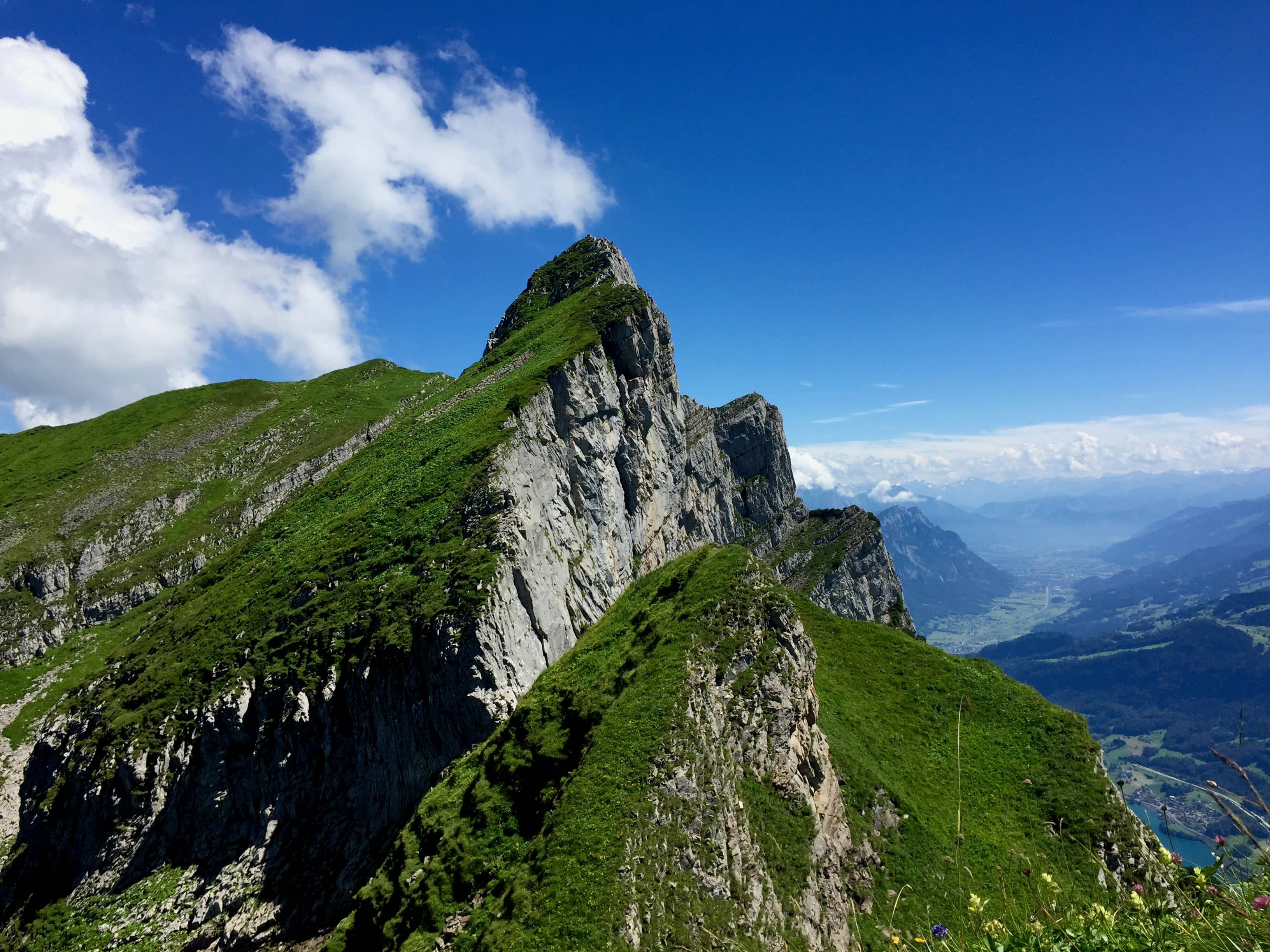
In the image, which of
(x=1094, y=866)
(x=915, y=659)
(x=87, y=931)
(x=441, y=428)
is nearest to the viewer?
(x=1094, y=866)

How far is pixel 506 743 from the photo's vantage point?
28.4 meters

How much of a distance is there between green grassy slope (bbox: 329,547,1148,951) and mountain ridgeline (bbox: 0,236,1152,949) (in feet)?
0.47

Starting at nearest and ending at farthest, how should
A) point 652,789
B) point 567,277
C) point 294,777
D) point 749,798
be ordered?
point 652,789
point 749,798
point 294,777
point 567,277

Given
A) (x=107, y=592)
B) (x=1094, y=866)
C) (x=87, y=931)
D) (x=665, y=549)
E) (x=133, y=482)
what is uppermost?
(x=133, y=482)

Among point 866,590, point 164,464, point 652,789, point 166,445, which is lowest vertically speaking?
point 866,590

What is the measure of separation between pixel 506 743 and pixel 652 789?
9.14m

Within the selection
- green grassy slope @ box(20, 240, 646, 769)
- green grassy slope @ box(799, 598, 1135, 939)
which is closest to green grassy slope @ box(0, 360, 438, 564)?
green grassy slope @ box(20, 240, 646, 769)

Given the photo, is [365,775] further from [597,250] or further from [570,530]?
[597,250]

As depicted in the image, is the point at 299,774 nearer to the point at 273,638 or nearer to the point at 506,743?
the point at 273,638

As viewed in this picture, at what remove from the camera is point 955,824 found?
110 feet

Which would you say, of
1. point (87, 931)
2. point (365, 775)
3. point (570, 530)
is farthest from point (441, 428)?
point (87, 931)

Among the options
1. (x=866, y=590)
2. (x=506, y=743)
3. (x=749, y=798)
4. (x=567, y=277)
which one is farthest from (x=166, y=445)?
(x=866, y=590)

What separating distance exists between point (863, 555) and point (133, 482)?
121 m

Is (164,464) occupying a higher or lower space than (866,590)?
higher
